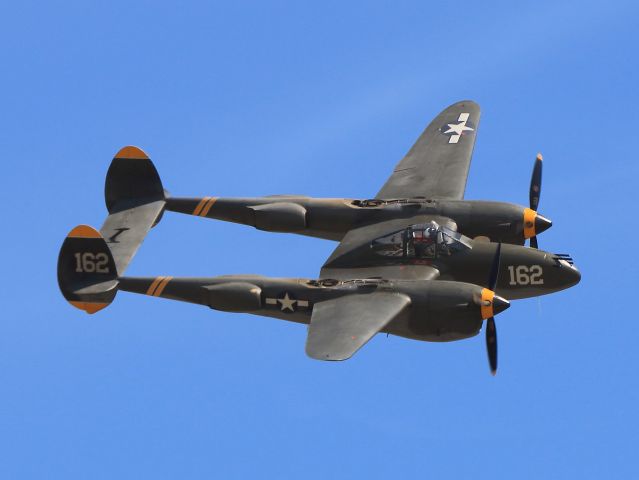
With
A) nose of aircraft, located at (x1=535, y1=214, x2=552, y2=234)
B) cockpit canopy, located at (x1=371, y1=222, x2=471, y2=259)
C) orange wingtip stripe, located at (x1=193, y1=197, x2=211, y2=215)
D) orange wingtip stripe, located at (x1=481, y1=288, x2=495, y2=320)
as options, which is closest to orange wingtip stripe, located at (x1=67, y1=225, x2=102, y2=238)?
orange wingtip stripe, located at (x1=193, y1=197, x2=211, y2=215)

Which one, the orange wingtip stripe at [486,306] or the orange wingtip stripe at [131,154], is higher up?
the orange wingtip stripe at [131,154]

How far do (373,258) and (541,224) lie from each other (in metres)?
6.71

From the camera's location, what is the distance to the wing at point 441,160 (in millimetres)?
62438

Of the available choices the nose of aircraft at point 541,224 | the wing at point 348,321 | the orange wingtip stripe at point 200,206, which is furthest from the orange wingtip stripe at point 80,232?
the nose of aircraft at point 541,224

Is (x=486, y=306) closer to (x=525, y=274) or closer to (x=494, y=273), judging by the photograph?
(x=494, y=273)

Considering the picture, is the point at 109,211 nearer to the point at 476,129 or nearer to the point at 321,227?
the point at 321,227

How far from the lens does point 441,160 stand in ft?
211

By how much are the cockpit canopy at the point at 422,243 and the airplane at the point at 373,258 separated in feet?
0.11

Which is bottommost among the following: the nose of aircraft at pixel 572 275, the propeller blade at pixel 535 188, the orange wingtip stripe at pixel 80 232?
the orange wingtip stripe at pixel 80 232

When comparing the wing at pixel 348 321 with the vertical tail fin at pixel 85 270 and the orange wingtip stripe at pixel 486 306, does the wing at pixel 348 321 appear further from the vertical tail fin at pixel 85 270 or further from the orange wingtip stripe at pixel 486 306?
the vertical tail fin at pixel 85 270

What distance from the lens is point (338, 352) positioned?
166 feet

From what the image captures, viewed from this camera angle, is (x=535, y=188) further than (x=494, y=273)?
Yes

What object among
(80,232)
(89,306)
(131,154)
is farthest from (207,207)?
(89,306)

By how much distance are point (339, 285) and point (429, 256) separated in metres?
4.16
